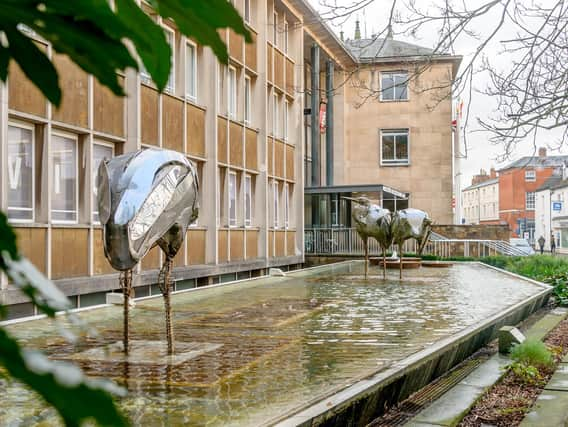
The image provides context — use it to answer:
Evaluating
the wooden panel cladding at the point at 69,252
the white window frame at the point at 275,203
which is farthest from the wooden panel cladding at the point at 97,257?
the white window frame at the point at 275,203

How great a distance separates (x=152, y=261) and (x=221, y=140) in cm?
582

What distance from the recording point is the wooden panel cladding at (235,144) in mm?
24375

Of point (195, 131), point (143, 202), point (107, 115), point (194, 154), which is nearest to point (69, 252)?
point (107, 115)

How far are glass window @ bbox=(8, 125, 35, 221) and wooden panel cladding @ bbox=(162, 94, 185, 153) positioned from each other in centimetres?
526

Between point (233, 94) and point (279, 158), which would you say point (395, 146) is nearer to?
point (279, 158)

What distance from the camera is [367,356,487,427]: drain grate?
618cm

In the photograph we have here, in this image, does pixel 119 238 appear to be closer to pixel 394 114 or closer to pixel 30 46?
pixel 30 46

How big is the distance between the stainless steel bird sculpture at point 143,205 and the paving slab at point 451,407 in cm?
263

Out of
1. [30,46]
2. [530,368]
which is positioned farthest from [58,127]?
[30,46]

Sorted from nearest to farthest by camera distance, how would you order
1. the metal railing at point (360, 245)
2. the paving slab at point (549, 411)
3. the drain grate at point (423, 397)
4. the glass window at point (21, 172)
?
1. the paving slab at point (549, 411)
2. the drain grate at point (423, 397)
3. the glass window at point (21, 172)
4. the metal railing at point (360, 245)

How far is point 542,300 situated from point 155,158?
9.89 metres

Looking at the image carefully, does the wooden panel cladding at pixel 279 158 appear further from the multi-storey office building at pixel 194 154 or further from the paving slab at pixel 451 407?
the paving slab at pixel 451 407

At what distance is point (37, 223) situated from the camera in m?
14.2

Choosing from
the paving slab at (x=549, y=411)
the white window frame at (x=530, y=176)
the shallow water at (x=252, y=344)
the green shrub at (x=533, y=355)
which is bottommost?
the paving slab at (x=549, y=411)
